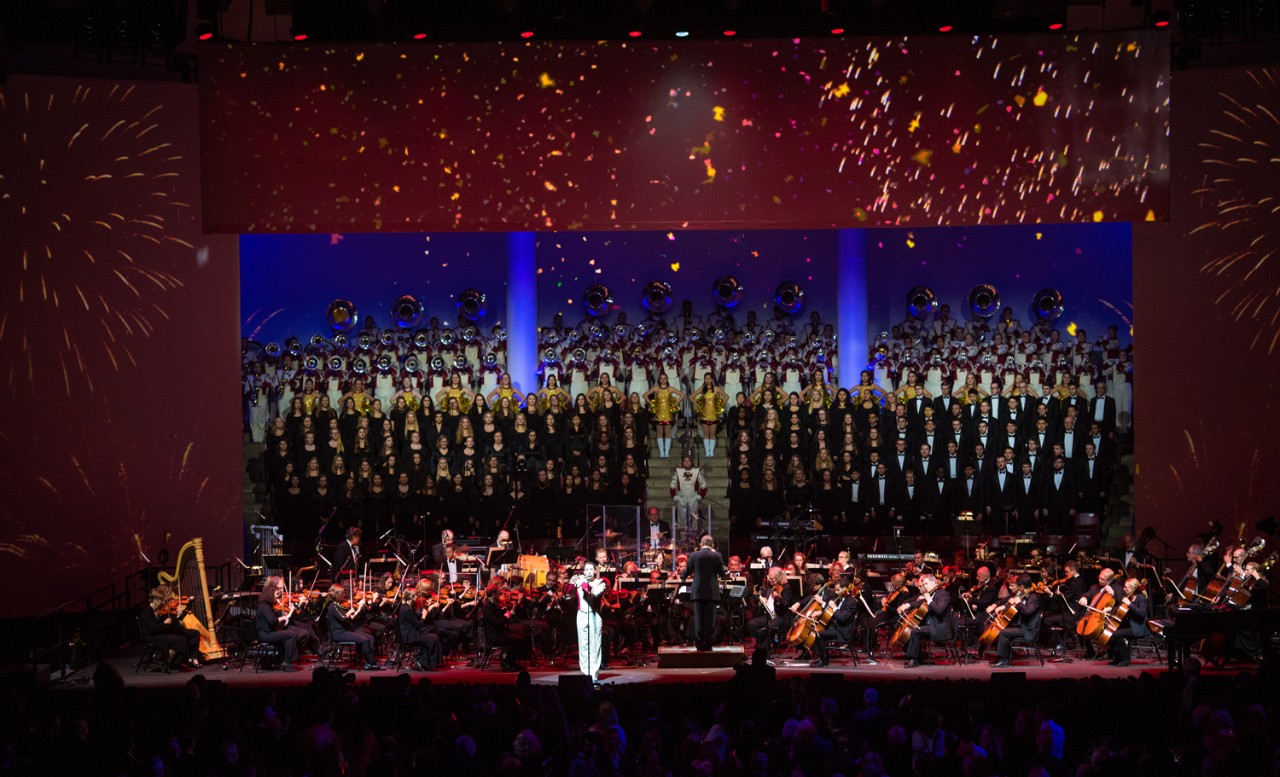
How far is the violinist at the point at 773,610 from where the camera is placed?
1434cm

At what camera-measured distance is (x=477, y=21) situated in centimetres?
1550

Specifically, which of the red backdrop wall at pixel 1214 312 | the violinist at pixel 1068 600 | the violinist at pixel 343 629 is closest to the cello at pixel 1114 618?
the violinist at pixel 1068 600

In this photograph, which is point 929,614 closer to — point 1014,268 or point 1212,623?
point 1212,623

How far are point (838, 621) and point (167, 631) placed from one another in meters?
6.56

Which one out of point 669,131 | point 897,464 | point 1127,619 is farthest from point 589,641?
point 897,464

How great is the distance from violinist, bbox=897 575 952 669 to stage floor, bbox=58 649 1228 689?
0.20 meters

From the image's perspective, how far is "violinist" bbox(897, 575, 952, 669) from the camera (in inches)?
550

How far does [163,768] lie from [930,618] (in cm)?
859

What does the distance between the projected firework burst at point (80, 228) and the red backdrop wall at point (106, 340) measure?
0.6 inches

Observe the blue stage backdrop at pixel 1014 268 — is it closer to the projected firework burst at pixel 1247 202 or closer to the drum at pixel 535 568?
the projected firework burst at pixel 1247 202

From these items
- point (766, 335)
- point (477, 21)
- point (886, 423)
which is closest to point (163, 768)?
point (477, 21)

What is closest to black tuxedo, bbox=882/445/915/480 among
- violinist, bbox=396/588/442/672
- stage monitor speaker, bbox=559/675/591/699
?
violinist, bbox=396/588/442/672

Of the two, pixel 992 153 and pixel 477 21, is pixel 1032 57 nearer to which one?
pixel 992 153

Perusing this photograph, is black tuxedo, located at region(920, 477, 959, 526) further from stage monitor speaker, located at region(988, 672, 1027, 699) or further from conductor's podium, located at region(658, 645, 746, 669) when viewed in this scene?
stage monitor speaker, located at region(988, 672, 1027, 699)
